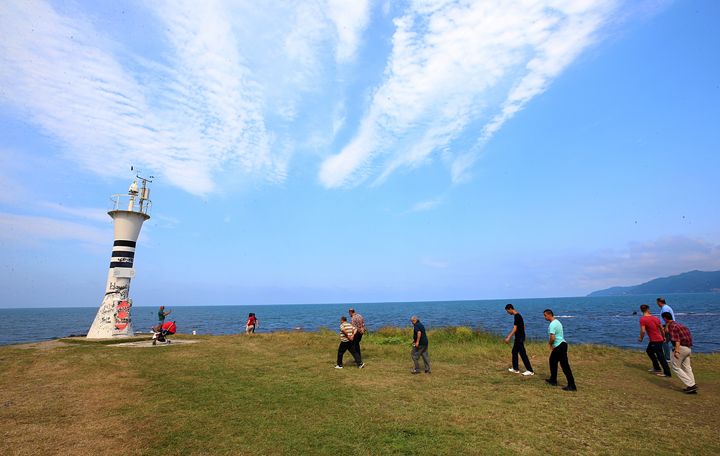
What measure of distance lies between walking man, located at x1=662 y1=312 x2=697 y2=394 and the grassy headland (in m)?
0.36

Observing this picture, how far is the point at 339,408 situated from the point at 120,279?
63.7ft

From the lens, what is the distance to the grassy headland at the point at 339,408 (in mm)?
6375

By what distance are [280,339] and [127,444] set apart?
47.5ft

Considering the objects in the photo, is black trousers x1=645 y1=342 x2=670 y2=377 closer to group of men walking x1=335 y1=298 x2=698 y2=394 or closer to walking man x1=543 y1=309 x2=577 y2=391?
group of men walking x1=335 y1=298 x2=698 y2=394

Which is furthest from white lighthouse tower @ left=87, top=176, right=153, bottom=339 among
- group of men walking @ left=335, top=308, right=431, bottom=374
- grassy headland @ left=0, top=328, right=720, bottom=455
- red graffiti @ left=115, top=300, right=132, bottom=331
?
group of men walking @ left=335, top=308, right=431, bottom=374

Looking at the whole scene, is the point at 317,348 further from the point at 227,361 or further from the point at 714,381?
the point at 714,381

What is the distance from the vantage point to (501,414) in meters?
7.89

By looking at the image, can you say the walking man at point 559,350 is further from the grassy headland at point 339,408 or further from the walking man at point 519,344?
the walking man at point 519,344

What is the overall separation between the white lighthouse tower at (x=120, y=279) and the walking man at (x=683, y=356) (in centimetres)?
2522

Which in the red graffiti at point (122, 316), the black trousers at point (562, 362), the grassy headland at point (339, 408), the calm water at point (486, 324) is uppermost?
the red graffiti at point (122, 316)

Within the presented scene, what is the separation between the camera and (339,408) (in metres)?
8.37

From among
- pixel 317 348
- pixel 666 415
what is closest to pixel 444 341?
pixel 317 348

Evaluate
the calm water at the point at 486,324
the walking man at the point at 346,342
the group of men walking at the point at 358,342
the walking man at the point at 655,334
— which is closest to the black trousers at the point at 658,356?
the walking man at the point at 655,334

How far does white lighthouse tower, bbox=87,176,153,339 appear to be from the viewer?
21547 millimetres
